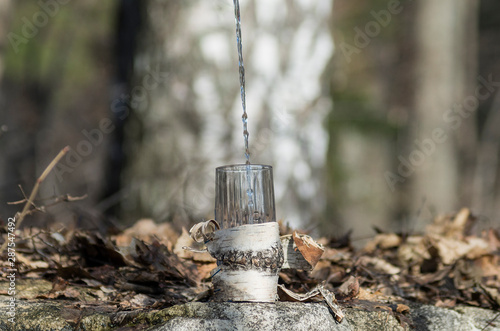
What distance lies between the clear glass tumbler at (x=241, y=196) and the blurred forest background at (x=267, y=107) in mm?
833

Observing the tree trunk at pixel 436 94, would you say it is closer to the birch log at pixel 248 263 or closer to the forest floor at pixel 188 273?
the forest floor at pixel 188 273

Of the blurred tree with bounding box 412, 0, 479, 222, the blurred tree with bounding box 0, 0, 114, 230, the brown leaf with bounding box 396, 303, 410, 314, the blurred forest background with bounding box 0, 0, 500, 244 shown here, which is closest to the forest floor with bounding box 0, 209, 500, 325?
the brown leaf with bounding box 396, 303, 410, 314

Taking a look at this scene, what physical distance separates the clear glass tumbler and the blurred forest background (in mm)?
833

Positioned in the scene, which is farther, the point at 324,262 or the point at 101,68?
the point at 101,68

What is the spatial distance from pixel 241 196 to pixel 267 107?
1967mm

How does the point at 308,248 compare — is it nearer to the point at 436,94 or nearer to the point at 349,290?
the point at 349,290

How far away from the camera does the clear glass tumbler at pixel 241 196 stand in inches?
69.2

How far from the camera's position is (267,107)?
366 centimetres

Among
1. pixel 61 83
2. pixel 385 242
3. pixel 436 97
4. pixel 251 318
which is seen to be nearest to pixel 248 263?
pixel 251 318

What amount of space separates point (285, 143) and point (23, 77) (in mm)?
12148

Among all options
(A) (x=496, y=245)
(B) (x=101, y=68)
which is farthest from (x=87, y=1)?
(A) (x=496, y=245)

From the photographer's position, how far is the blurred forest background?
3494 mm

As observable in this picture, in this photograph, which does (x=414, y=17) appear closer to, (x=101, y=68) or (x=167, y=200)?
(x=167, y=200)

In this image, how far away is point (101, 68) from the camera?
15.5 meters
